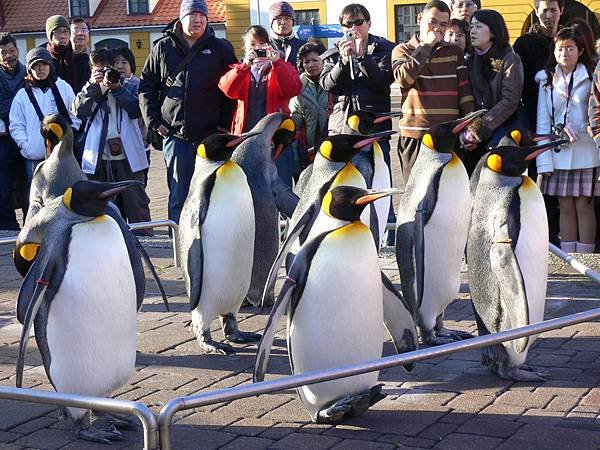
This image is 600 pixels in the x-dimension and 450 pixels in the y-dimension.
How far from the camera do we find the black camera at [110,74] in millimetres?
7508

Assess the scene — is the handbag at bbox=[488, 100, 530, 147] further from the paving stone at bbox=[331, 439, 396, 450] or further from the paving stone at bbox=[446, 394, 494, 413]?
the paving stone at bbox=[331, 439, 396, 450]

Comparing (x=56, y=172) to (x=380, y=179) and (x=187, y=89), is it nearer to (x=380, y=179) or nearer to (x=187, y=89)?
(x=187, y=89)

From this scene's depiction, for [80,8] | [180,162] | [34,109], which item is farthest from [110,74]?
[80,8]

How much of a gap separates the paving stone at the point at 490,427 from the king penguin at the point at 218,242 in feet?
4.78

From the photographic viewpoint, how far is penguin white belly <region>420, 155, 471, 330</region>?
4699 millimetres

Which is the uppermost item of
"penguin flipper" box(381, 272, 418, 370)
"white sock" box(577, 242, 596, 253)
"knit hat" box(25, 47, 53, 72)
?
"knit hat" box(25, 47, 53, 72)

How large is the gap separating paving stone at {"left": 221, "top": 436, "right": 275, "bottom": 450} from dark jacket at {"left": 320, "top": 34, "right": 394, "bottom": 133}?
330cm

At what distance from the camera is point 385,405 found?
3928mm

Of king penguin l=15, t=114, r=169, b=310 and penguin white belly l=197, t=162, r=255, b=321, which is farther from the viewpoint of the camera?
king penguin l=15, t=114, r=169, b=310

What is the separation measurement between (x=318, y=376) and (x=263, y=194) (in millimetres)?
3103

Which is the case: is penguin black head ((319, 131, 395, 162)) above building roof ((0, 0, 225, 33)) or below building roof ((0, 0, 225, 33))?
below

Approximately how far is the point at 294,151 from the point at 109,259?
3805mm

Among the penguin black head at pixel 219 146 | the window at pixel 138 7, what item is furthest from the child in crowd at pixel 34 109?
the window at pixel 138 7

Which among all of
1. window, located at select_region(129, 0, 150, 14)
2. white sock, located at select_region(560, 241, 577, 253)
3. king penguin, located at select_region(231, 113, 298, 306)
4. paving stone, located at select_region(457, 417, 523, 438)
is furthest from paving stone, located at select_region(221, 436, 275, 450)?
window, located at select_region(129, 0, 150, 14)
